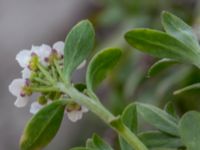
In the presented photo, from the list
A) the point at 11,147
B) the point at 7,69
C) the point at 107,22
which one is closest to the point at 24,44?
the point at 7,69

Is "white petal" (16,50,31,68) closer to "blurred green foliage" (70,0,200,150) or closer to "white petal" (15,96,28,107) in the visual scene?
"white petal" (15,96,28,107)

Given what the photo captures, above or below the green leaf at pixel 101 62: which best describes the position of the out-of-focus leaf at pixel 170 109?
below

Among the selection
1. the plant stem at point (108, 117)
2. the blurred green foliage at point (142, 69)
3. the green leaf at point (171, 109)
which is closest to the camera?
the plant stem at point (108, 117)

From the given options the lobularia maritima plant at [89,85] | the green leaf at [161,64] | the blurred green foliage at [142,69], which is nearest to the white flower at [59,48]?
the lobularia maritima plant at [89,85]

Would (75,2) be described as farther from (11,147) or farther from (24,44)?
(11,147)

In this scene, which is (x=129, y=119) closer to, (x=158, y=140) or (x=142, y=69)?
(x=158, y=140)

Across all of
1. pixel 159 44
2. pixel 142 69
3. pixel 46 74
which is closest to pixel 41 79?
pixel 46 74

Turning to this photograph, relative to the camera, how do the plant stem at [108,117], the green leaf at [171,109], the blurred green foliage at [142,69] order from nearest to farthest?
the plant stem at [108,117]
the green leaf at [171,109]
the blurred green foliage at [142,69]

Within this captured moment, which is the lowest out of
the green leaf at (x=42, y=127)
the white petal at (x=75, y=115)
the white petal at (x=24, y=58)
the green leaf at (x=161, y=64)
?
the green leaf at (x=161, y=64)

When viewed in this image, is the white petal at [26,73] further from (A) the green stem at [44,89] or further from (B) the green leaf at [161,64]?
(B) the green leaf at [161,64]
